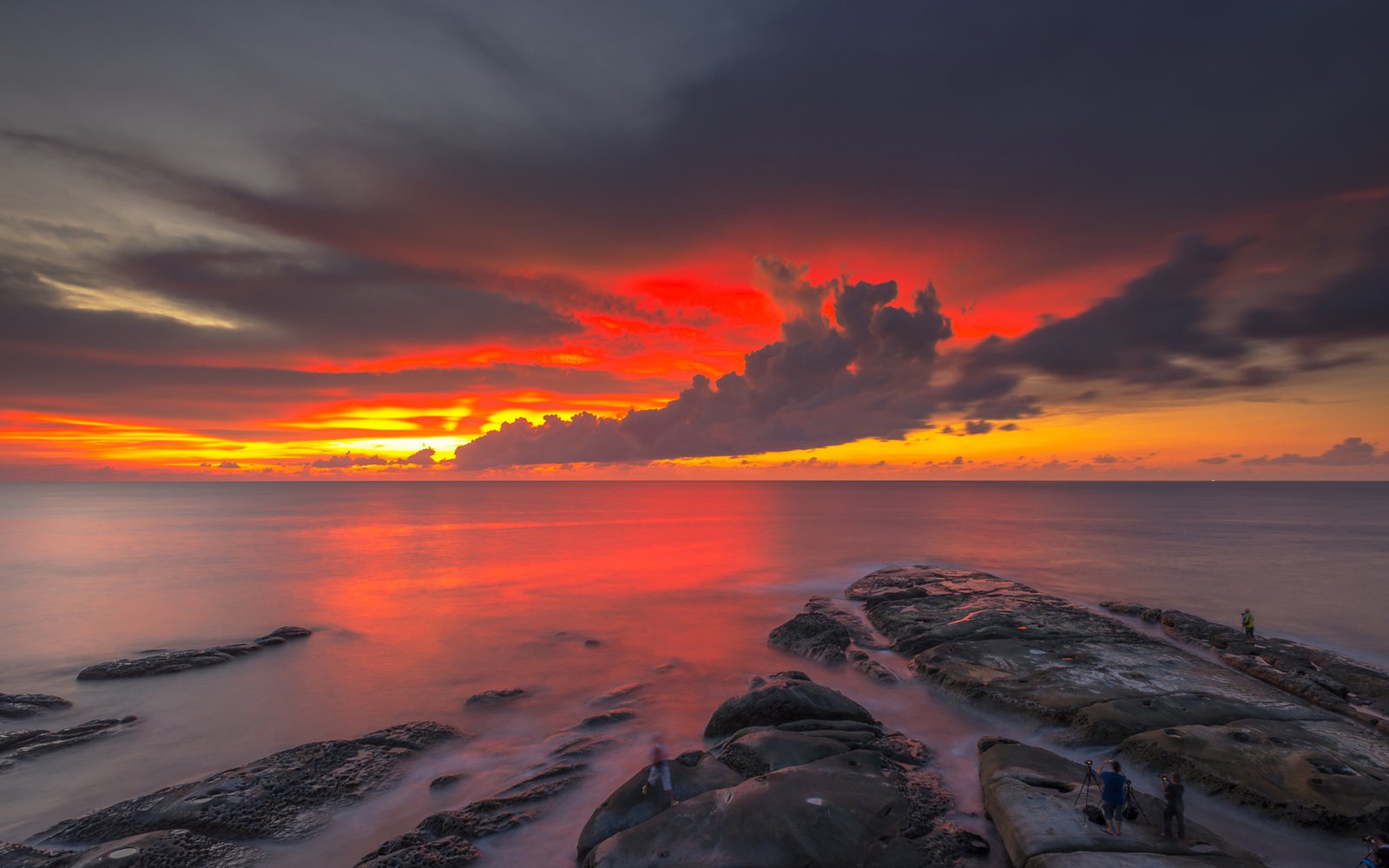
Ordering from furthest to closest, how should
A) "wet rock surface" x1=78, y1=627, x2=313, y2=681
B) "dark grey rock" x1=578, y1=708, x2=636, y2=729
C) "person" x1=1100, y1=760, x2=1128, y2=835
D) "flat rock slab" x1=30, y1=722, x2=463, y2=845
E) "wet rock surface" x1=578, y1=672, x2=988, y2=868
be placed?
"wet rock surface" x1=78, y1=627, x2=313, y2=681, "dark grey rock" x1=578, y1=708, x2=636, y2=729, "flat rock slab" x1=30, y1=722, x2=463, y2=845, "person" x1=1100, y1=760, x2=1128, y2=835, "wet rock surface" x1=578, y1=672, x2=988, y2=868

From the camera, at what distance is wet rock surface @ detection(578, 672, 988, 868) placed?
38.3ft

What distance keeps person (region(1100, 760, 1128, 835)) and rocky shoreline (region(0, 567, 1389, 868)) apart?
0.94 ft

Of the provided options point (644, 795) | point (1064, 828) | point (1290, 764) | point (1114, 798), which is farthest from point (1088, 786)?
point (644, 795)

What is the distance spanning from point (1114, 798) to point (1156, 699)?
31.6 feet

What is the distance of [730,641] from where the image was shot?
31797mm

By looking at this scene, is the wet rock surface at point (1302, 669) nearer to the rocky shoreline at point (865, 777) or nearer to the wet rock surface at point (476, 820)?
the rocky shoreline at point (865, 777)

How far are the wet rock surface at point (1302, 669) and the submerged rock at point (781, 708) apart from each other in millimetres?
15806

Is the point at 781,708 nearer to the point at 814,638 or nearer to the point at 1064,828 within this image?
the point at 1064,828

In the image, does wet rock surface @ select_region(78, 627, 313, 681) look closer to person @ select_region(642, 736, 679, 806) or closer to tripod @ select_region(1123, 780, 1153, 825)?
person @ select_region(642, 736, 679, 806)

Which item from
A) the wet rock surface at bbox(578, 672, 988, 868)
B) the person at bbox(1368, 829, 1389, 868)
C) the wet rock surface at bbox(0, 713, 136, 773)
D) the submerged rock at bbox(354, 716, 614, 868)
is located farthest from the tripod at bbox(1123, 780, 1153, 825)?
the wet rock surface at bbox(0, 713, 136, 773)

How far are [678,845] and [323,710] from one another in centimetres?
1849

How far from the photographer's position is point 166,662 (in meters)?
27.1

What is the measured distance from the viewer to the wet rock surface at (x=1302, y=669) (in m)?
20.0

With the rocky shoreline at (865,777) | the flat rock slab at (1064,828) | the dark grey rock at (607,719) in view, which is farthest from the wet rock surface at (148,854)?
the flat rock slab at (1064,828)
